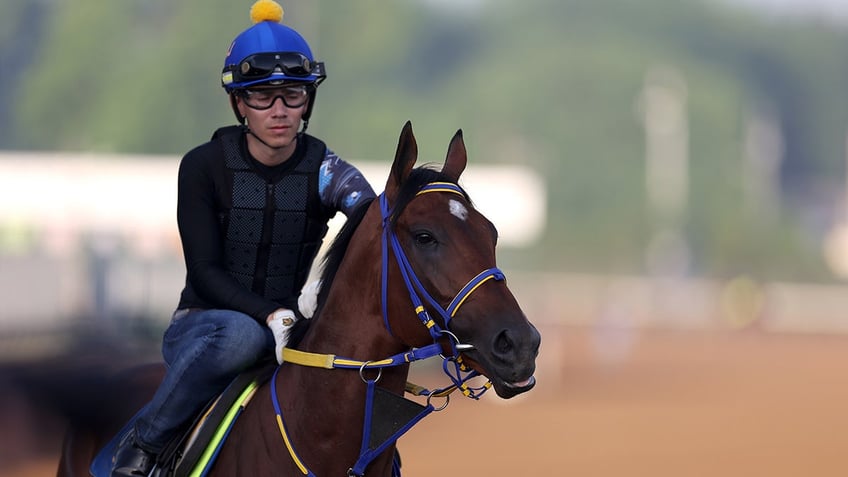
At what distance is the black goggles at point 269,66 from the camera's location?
4.59 metres

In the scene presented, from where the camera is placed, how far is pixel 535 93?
90.2 m

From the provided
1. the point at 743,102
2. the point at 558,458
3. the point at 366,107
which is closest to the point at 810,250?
the point at 743,102

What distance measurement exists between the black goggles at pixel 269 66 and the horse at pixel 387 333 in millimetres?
640

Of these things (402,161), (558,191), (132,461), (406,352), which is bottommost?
(132,461)

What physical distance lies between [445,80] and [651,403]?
75.2 meters

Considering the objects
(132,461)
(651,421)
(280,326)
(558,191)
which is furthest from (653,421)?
(558,191)

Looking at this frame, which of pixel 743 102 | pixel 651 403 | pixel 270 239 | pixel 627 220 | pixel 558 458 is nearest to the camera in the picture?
pixel 270 239

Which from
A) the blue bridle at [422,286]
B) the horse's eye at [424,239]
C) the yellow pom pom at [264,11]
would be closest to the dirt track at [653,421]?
the yellow pom pom at [264,11]

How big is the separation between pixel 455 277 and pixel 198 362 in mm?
1102

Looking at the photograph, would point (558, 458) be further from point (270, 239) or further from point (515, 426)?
point (270, 239)

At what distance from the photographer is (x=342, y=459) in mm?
4156

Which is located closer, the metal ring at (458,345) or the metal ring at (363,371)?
the metal ring at (458,345)

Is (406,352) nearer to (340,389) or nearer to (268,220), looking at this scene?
(340,389)

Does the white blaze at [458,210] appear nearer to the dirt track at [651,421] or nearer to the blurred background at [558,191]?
the blurred background at [558,191]
